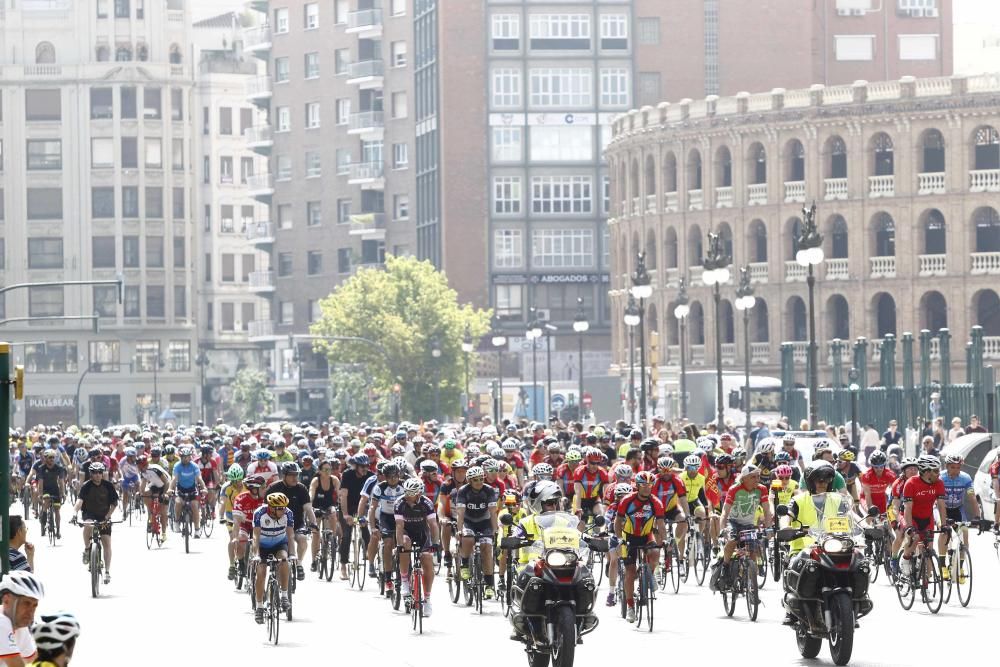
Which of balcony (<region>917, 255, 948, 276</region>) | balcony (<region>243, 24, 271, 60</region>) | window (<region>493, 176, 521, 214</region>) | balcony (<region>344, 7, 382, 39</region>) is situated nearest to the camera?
balcony (<region>917, 255, 948, 276</region>)

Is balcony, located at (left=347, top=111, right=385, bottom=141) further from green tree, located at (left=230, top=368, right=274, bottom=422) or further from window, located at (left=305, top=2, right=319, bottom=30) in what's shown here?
green tree, located at (left=230, top=368, right=274, bottom=422)

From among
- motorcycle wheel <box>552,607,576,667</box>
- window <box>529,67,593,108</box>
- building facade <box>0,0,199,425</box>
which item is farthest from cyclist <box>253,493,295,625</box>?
building facade <box>0,0,199,425</box>

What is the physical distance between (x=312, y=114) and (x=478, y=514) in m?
102

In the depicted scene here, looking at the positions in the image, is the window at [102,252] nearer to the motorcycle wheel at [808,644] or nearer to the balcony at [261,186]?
the balcony at [261,186]

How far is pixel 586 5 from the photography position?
4387 inches

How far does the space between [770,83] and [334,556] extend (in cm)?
8576

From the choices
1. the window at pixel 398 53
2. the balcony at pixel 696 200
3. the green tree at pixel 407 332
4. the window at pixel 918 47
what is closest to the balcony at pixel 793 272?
the balcony at pixel 696 200

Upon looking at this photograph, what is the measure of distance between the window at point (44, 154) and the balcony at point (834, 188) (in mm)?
54711

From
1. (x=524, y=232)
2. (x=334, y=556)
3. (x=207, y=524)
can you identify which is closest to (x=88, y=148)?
(x=524, y=232)

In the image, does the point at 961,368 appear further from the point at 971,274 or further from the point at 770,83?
the point at 770,83

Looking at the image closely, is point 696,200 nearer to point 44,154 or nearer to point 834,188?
point 834,188

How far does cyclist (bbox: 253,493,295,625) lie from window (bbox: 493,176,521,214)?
90577mm

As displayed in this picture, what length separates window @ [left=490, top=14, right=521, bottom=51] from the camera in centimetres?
11162

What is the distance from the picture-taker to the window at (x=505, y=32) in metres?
112
